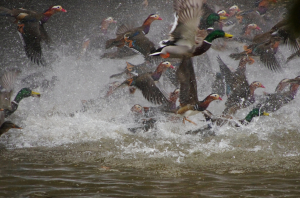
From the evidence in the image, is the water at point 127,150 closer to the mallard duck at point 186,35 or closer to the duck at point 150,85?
the duck at point 150,85

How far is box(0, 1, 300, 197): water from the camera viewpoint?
2.65 m

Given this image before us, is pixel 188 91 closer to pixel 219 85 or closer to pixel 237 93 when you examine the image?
pixel 237 93

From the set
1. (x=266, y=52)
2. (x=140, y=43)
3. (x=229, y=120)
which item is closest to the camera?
(x=229, y=120)

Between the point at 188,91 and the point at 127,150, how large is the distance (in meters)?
1.23

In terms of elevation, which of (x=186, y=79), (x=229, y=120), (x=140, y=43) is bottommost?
(x=229, y=120)

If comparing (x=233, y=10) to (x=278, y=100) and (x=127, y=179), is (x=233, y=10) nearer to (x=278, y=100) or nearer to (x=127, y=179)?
(x=278, y=100)

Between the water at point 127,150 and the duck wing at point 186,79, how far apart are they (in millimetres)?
581

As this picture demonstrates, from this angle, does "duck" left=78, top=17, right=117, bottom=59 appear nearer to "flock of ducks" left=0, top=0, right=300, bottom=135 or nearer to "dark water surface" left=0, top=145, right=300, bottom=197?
"flock of ducks" left=0, top=0, right=300, bottom=135

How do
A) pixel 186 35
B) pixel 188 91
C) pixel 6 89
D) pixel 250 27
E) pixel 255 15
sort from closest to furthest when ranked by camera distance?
1. pixel 186 35
2. pixel 188 91
3. pixel 6 89
4. pixel 250 27
5. pixel 255 15

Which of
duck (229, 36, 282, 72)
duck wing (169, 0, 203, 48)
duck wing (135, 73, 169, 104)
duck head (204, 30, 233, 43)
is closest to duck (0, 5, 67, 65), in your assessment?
duck wing (135, 73, 169, 104)

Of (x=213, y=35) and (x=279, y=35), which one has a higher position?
(x=279, y=35)

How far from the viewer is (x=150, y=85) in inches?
213

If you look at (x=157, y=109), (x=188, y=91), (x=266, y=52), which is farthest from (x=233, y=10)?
(x=188, y=91)

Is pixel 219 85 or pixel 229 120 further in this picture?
pixel 219 85
